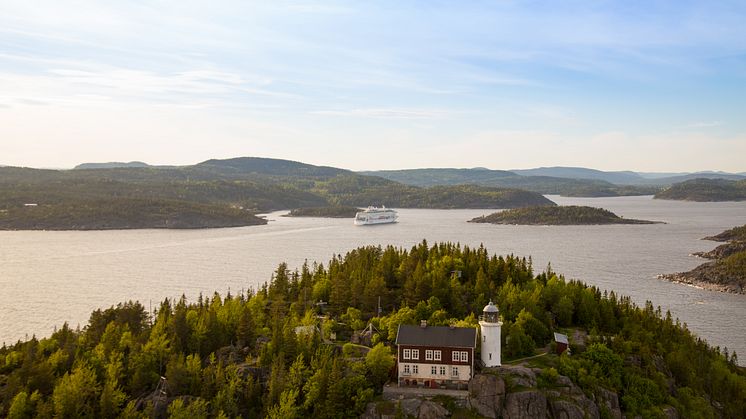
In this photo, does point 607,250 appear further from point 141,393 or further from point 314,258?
point 141,393

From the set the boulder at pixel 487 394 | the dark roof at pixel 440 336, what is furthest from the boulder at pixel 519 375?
the dark roof at pixel 440 336

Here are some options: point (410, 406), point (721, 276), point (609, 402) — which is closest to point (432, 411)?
point (410, 406)

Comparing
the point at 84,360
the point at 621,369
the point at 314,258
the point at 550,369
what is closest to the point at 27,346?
the point at 84,360

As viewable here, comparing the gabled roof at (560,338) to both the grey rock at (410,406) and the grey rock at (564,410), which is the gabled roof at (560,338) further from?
the grey rock at (410,406)

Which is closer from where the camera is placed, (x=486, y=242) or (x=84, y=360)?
(x=84, y=360)

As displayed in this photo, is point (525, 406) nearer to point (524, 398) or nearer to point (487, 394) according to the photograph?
point (524, 398)

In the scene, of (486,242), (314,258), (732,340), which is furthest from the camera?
(486,242)
